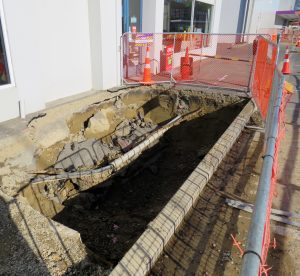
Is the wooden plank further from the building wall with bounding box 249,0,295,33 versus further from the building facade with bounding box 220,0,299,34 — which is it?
the building wall with bounding box 249,0,295,33

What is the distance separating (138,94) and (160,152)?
226cm

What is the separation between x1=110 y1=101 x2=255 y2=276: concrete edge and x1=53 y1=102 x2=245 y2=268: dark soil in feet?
1.24

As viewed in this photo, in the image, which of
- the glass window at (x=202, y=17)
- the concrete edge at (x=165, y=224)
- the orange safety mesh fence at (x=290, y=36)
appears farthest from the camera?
the orange safety mesh fence at (x=290, y=36)

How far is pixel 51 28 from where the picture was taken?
7.13 m

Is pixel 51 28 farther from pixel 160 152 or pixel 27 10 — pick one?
pixel 160 152

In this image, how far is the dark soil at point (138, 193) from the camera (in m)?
4.30

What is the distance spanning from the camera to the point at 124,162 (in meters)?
6.29

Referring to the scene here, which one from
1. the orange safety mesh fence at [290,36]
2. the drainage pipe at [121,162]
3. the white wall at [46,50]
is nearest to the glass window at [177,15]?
the white wall at [46,50]

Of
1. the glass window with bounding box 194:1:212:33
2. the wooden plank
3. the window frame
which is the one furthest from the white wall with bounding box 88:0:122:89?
the glass window with bounding box 194:1:212:33

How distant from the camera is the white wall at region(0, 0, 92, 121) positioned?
5.87m

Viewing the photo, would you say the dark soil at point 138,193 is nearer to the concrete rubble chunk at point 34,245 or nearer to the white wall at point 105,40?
the concrete rubble chunk at point 34,245

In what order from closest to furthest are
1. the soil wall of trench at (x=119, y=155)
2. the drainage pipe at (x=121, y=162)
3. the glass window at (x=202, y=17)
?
the soil wall of trench at (x=119, y=155), the drainage pipe at (x=121, y=162), the glass window at (x=202, y=17)

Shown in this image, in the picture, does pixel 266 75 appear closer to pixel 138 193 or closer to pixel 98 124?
pixel 138 193

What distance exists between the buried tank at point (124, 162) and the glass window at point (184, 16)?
455 cm
